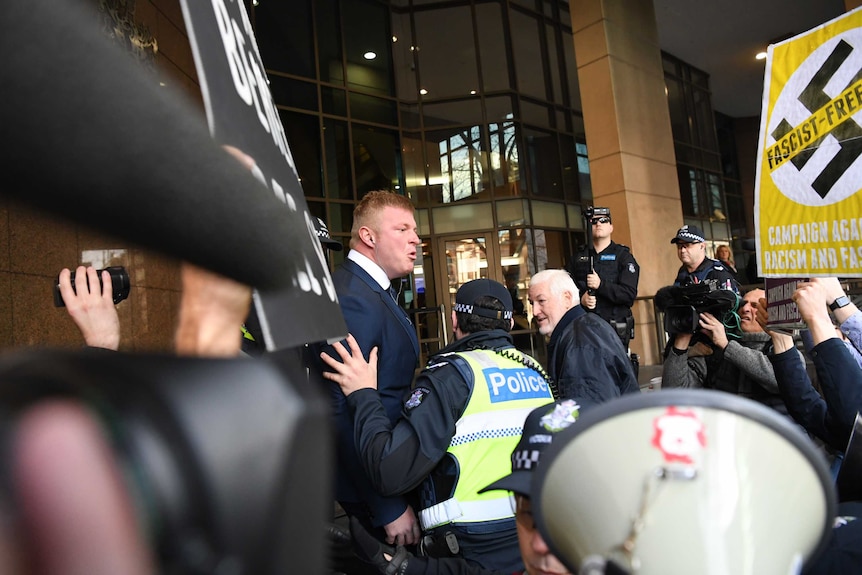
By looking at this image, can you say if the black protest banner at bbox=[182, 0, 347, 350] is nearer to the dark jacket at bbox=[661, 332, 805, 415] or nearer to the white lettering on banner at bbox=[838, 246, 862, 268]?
the white lettering on banner at bbox=[838, 246, 862, 268]

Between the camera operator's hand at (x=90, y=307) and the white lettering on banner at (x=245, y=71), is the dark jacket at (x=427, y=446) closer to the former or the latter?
the camera operator's hand at (x=90, y=307)

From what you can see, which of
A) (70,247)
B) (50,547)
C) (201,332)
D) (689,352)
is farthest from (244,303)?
(70,247)

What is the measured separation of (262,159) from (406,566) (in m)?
1.69

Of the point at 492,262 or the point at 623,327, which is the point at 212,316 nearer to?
the point at 623,327

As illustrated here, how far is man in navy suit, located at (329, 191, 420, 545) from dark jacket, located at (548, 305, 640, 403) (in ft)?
2.44

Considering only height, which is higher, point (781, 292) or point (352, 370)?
point (781, 292)

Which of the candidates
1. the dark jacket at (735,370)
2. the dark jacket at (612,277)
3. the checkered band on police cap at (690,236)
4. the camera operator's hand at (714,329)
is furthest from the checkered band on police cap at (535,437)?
the dark jacket at (612,277)

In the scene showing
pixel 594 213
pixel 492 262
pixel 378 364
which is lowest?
pixel 378 364

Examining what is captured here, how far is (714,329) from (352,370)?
2.19 meters

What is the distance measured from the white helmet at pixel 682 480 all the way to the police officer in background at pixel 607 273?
18.2 feet

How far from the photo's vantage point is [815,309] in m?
2.38

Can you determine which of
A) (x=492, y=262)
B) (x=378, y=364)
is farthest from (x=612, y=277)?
(x=492, y=262)

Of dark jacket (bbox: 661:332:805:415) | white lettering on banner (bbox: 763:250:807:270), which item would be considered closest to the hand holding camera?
white lettering on banner (bbox: 763:250:807:270)

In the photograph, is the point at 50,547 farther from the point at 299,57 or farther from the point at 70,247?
the point at 299,57
